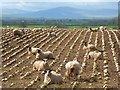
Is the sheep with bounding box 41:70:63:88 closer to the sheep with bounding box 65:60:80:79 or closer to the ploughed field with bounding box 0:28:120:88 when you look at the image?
the ploughed field with bounding box 0:28:120:88

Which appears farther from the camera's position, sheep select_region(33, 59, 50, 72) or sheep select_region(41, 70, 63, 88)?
sheep select_region(33, 59, 50, 72)

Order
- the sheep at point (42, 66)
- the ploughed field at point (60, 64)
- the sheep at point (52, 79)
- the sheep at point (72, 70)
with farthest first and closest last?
the sheep at point (42, 66) → the sheep at point (72, 70) → the ploughed field at point (60, 64) → the sheep at point (52, 79)

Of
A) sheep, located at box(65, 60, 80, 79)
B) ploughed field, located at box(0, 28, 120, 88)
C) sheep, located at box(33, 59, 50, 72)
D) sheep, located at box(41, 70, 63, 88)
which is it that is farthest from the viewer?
sheep, located at box(33, 59, 50, 72)

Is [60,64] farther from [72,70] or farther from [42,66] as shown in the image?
[72,70]

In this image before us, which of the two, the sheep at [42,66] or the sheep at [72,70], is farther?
the sheep at [42,66]

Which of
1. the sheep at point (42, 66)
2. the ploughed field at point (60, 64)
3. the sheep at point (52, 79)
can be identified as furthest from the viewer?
the sheep at point (42, 66)

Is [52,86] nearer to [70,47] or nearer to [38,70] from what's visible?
[38,70]

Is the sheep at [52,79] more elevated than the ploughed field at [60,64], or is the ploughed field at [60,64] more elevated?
the sheep at [52,79]

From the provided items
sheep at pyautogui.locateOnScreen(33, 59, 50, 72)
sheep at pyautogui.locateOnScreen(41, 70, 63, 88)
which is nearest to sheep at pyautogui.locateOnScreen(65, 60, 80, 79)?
sheep at pyautogui.locateOnScreen(41, 70, 63, 88)

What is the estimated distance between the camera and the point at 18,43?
28.9 m

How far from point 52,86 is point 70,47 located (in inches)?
469

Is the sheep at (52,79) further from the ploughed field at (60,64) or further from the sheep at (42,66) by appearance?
the sheep at (42,66)

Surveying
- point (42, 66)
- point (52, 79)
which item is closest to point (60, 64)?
point (42, 66)

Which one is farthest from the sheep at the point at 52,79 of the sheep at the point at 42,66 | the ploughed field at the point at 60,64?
the sheep at the point at 42,66
